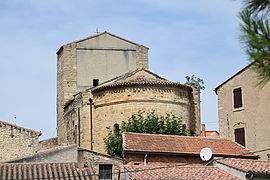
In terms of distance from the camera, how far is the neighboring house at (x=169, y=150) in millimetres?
25719

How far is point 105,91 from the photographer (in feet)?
113

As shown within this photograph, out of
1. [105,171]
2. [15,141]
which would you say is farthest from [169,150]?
[15,141]

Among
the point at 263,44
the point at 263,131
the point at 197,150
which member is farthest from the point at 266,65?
the point at 263,131

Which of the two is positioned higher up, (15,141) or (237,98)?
(237,98)

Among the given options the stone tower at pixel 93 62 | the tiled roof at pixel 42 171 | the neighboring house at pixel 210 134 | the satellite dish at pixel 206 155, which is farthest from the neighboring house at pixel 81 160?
the stone tower at pixel 93 62

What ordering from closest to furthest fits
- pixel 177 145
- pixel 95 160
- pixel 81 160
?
pixel 81 160 → pixel 95 160 → pixel 177 145

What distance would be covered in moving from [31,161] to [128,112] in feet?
37.3

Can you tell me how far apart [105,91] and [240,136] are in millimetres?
8801

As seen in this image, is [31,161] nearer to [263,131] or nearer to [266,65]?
[263,131]

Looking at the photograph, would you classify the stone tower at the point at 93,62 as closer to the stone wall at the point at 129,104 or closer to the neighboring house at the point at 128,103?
the neighboring house at the point at 128,103

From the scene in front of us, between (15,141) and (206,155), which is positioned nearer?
(206,155)

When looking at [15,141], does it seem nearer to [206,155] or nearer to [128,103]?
[128,103]

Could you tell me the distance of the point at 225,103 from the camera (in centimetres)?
3209

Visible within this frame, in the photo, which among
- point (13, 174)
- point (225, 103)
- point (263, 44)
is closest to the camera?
point (263, 44)
